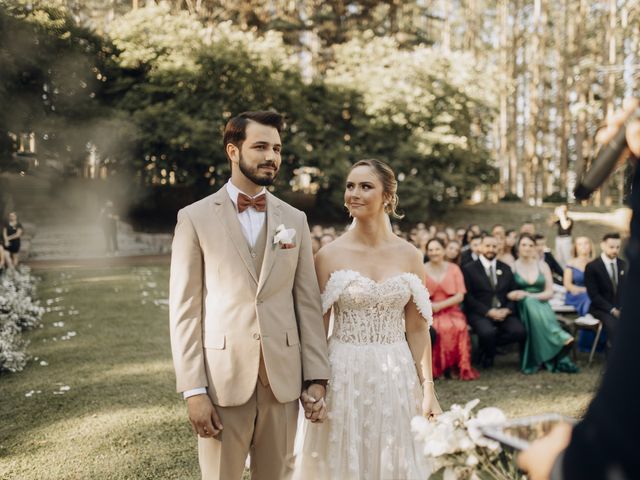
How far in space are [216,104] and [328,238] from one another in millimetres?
18069

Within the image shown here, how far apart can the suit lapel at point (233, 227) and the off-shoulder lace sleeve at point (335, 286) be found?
37.5 inches

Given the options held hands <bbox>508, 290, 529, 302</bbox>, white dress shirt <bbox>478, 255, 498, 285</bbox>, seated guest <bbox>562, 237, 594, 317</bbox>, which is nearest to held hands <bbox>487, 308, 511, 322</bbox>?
held hands <bbox>508, 290, 529, 302</bbox>

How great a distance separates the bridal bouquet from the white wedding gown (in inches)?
61.3

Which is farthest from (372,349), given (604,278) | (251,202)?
(604,278)

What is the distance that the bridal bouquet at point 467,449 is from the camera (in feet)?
6.63

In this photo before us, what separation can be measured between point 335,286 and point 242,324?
3.42 ft

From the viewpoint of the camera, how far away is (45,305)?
13.1 meters

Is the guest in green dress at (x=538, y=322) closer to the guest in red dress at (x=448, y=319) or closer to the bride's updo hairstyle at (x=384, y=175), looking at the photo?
the guest in red dress at (x=448, y=319)

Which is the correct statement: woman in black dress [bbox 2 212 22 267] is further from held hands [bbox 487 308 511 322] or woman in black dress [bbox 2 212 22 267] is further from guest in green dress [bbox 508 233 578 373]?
guest in green dress [bbox 508 233 578 373]

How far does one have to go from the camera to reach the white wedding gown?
→ 3.67 metres

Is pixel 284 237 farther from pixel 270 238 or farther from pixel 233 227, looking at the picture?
pixel 233 227

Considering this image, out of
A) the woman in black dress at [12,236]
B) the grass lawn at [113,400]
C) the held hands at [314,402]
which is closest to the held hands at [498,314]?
the grass lawn at [113,400]

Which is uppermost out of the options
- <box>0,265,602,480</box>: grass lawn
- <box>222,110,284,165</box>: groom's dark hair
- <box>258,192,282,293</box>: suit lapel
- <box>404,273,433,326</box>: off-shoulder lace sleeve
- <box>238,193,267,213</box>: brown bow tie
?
<box>222,110,284,165</box>: groom's dark hair

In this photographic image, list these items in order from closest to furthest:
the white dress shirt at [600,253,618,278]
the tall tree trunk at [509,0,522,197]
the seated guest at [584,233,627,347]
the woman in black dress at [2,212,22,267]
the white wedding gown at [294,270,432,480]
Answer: the white wedding gown at [294,270,432,480], the seated guest at [584,233,627,347], the white dress shirt at [600,253,618,278], the woman in black dress at [2,212,22,267], the tall tree trunk at [509,0,522,197]
